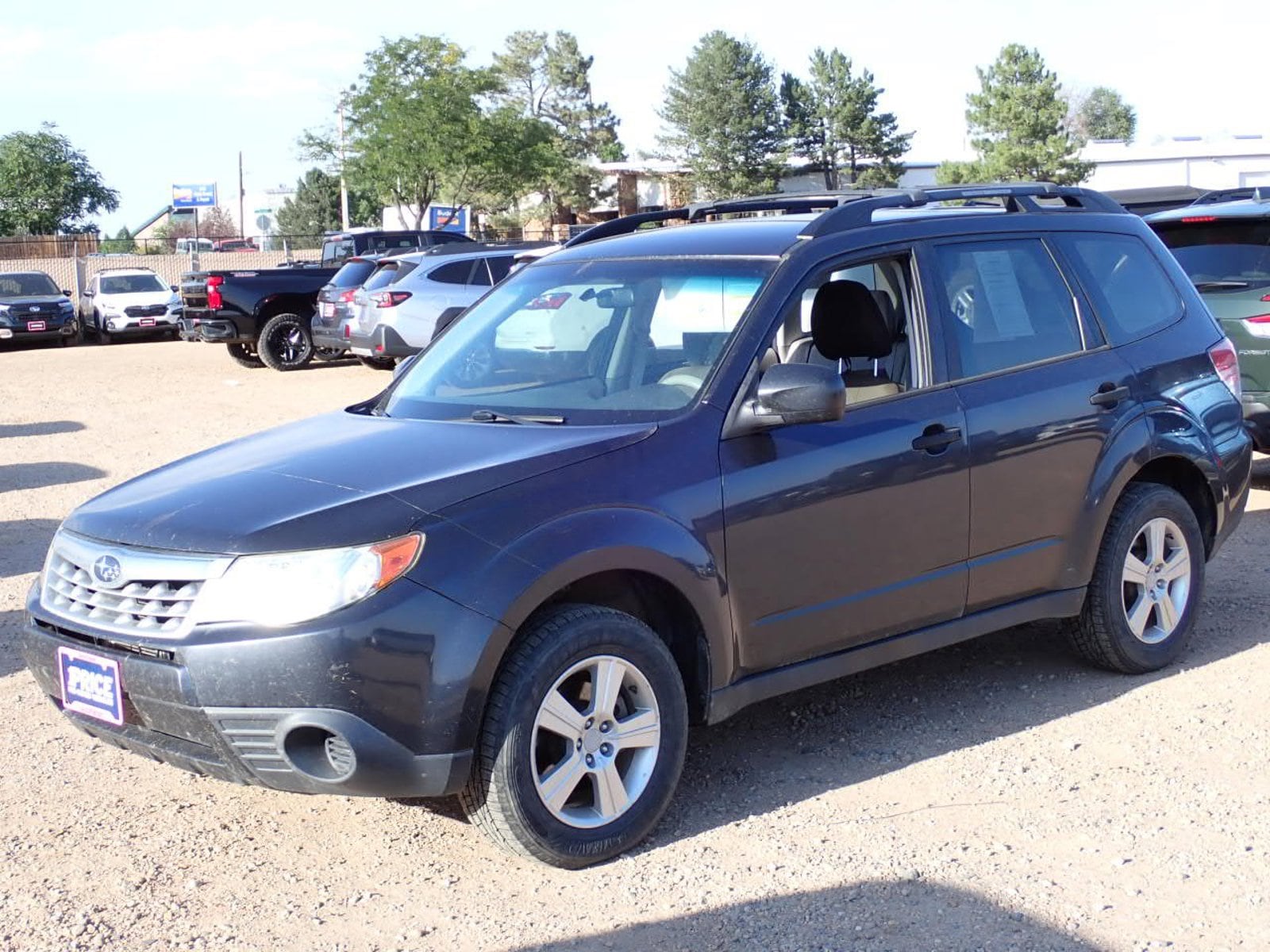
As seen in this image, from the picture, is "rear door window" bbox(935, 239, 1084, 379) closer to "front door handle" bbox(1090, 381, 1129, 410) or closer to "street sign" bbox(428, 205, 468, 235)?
"front door handle" bbox(1090, 381, 1129, 410)

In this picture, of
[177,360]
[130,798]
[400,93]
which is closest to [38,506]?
[130,798]

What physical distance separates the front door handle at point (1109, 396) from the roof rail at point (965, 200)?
0.77 metres

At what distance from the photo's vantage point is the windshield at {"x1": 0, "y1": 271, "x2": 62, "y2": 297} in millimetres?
28281

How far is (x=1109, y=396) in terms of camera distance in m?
5.48

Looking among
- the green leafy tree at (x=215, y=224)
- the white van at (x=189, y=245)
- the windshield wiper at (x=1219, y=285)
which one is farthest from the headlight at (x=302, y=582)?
the green leafy tree at (x=215, y=224)

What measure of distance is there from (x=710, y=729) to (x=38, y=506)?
266 inches

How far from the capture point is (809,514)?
454 centimetres

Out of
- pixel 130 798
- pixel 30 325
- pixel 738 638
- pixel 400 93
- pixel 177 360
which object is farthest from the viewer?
pixel 400 93

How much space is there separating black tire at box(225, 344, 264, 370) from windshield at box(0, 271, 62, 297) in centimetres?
816

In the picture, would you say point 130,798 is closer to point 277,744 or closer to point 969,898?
point 277,744

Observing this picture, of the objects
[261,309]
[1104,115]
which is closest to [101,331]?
[261,309]

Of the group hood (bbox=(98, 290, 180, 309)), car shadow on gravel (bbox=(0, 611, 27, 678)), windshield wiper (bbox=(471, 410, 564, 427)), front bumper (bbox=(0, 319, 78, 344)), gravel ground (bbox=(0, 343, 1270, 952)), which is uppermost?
hood (bbox=(98, 290, 180, 309))

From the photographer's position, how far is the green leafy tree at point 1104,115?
12393 cm

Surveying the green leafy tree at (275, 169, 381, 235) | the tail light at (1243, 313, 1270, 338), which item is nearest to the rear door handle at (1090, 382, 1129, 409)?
the tail light at (1243, 313, 1270, 338)
